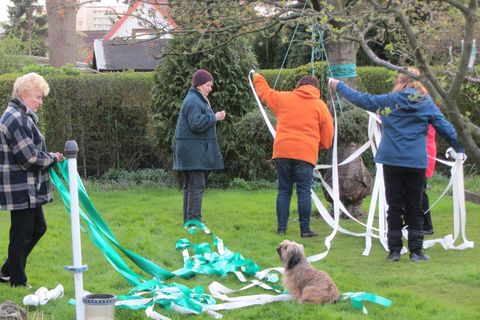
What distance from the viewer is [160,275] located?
5750 mm

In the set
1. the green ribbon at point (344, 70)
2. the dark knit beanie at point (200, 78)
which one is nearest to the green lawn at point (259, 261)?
the dark knit beanie at point (200, 78)

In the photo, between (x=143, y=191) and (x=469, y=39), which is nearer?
(x=469, y=39)

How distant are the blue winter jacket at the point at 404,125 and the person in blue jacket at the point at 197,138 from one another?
197 cm

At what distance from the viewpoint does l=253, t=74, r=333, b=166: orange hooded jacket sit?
7574mm

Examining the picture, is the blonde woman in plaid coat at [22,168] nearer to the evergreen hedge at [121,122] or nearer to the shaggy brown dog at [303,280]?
the shaggy brown dog at [303,280]

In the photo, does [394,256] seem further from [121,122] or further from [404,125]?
[121,122]

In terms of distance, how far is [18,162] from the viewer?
5.24m

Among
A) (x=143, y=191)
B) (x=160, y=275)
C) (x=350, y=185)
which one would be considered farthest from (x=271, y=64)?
(x=160, y=275)

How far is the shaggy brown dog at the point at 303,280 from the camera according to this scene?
5035mm

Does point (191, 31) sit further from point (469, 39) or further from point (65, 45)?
point (65, 45)

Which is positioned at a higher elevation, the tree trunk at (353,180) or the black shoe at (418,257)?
the tree trunk at (353,180)

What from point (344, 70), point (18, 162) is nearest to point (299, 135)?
point (344, 70)

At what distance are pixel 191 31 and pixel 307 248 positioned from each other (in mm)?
2759

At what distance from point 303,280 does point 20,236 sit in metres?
2.29
